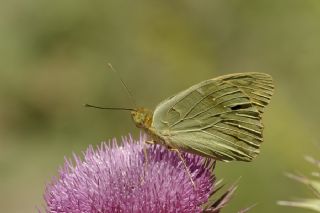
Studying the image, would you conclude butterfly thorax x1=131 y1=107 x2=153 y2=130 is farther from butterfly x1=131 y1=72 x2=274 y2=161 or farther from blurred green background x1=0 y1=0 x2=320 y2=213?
blurred green background x1=0 y1=0 x2=320 y2=213

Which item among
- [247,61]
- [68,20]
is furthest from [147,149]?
[68,20]

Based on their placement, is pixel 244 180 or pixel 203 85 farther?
pixel 244 180

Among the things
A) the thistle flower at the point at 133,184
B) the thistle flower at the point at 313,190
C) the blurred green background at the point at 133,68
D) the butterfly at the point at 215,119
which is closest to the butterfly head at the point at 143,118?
the butterfly at the point at 215,119

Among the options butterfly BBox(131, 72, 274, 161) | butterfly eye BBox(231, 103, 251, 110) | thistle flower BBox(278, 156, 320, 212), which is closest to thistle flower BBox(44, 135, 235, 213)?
butterfly BBox(131, 72, 274, 161)

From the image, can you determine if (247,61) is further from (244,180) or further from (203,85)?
(203,85)

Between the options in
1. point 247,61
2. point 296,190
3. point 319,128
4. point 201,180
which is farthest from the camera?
point 247,61
